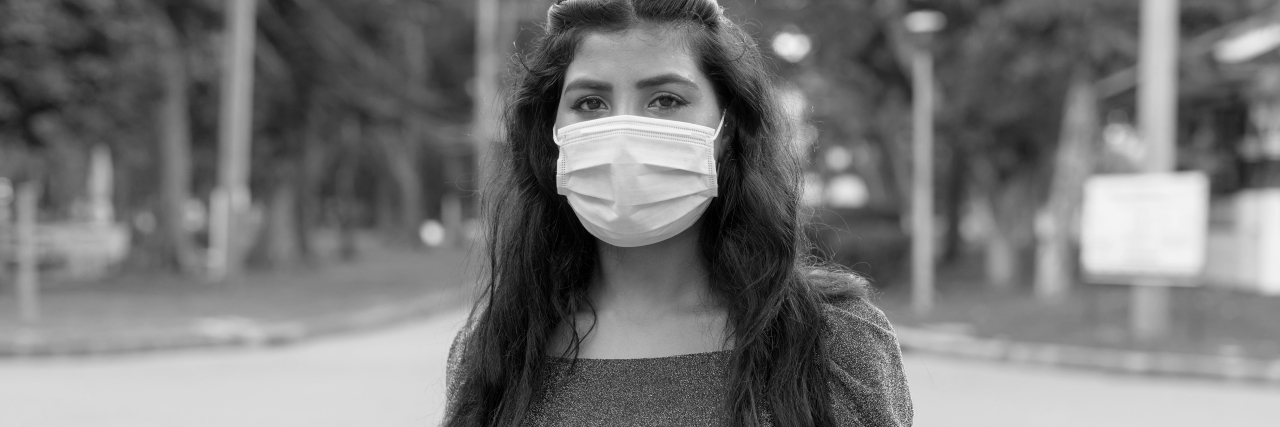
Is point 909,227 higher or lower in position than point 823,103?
lower

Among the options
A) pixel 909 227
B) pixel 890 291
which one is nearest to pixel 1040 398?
pixel 890 291

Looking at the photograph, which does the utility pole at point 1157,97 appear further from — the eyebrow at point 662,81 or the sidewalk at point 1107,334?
the eyebrow at point 662,81

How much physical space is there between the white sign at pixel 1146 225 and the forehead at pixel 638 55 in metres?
10.3

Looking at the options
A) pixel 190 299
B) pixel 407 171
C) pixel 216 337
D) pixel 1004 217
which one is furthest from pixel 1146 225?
pixel 407 171

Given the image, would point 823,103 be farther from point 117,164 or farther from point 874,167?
point 117,164

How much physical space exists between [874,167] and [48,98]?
17.5 metres

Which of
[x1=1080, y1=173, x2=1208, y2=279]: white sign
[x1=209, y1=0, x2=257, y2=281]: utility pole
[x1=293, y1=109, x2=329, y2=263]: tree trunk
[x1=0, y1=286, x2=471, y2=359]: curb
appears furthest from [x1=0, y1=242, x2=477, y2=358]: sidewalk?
[x1=1080, y1=173, x2=1208, y2=279]: white sign

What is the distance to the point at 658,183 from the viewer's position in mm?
2215

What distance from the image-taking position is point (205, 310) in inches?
566

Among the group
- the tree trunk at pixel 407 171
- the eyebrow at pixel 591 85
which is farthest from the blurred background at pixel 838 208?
the tree trunk at pixel 407 171

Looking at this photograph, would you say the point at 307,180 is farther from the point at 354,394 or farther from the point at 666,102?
the point at 666,102

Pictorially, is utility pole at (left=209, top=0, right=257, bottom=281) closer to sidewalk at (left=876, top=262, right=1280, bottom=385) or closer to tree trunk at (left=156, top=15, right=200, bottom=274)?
tree trunk at (left=156, top=15, right=200, bottom=274)

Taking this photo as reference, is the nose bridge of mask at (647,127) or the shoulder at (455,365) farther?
the shoulder at (455,365)

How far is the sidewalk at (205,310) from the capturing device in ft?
37.2
